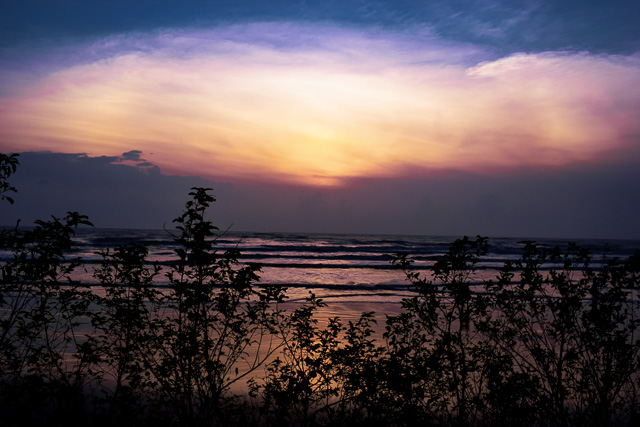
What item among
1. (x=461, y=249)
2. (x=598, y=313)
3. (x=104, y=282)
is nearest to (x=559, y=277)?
(x=598, y=313)

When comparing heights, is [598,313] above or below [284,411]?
above

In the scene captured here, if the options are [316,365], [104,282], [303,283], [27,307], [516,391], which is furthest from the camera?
[303,283]

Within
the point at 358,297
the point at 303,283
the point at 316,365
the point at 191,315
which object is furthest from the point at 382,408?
the point at 303,283

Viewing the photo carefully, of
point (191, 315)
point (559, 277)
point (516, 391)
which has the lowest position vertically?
point (516, 391)

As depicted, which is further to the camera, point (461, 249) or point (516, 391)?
point (461, 249)

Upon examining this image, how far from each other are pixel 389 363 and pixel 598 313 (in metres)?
2.91

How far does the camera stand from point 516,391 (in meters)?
5.53

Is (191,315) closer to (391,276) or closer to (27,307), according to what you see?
(27,307)

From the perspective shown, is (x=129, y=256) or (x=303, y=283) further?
(x=303, y=283)

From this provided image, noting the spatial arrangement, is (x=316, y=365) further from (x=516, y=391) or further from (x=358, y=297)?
(x=358, y=297)

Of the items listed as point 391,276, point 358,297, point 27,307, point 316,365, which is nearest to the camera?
point 316,365

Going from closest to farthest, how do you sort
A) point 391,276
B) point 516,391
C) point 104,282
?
point 516,391
point 104,282
point 391,276

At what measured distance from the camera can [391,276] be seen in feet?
94.6

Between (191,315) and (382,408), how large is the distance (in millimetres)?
Result: 2827
